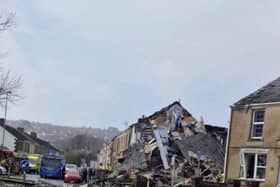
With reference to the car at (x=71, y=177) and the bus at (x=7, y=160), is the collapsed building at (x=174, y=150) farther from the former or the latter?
the bus at (x=7, y=160)

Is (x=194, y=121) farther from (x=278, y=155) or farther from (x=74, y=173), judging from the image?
(x=278, y=155)

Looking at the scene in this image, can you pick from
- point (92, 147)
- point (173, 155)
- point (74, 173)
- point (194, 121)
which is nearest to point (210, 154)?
point (173, 155)

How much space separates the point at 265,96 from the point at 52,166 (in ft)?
106

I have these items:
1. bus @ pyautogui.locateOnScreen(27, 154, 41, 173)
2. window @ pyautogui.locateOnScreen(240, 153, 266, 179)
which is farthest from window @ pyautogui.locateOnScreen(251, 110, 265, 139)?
bus @ pyautogui.locateOnScreen(27, 154, 41, 173)

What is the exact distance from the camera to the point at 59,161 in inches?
2467

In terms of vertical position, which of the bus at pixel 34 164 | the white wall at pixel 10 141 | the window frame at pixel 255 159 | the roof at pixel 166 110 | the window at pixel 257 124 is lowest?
the bus at pixel 34 164

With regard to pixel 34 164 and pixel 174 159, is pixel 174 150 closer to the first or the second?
pixel 174 159

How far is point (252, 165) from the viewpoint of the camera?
3584 cm

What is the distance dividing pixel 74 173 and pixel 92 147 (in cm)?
11557

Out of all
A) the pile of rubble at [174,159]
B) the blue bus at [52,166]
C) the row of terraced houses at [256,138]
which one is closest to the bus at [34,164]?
the blue bus at [52,166]

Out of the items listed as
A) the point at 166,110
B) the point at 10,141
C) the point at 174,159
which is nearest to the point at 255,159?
the point at 174,159

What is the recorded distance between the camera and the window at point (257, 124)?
35.4 m

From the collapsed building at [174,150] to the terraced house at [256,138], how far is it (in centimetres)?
434

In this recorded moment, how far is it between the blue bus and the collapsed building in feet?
30.4
